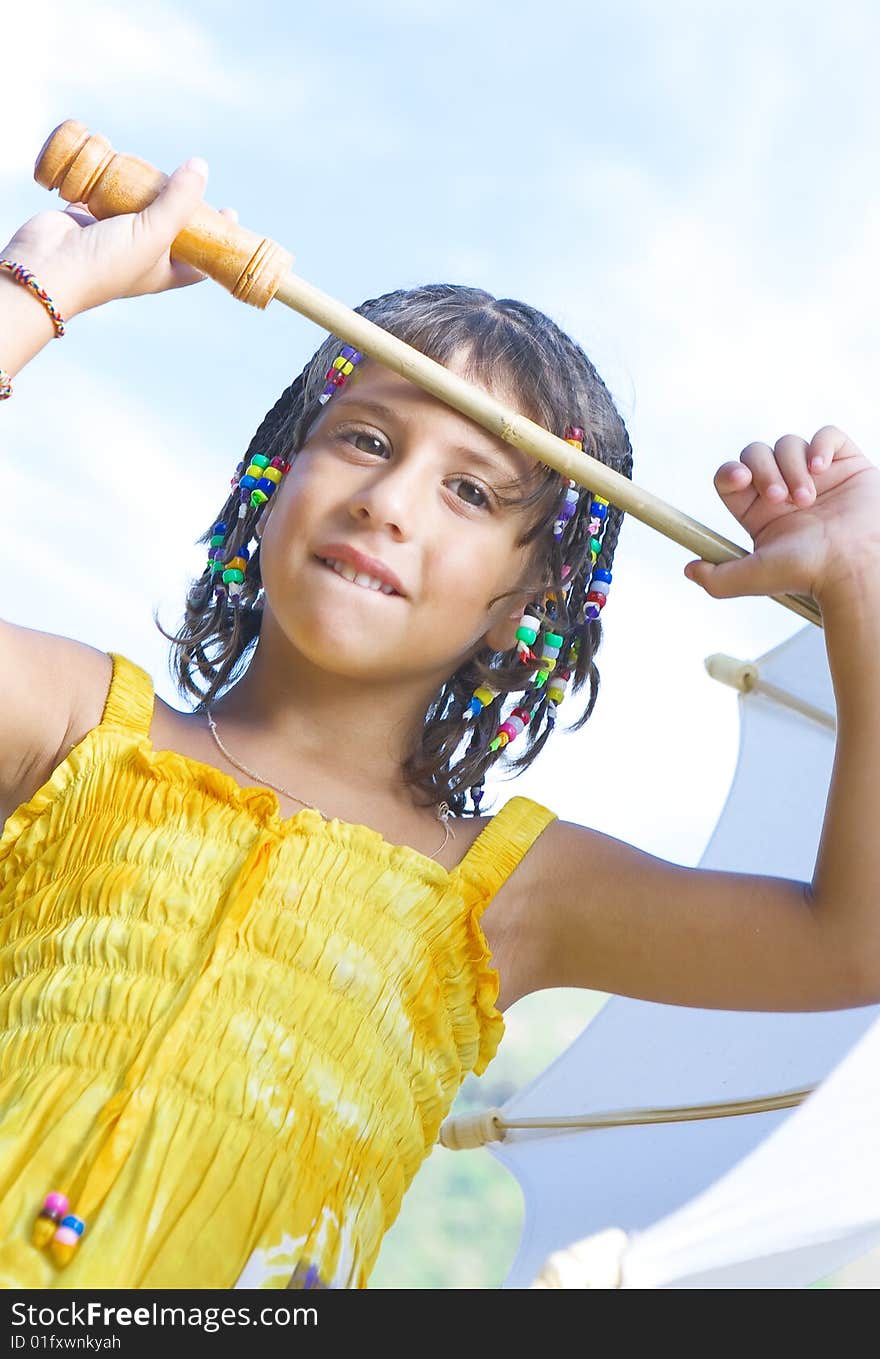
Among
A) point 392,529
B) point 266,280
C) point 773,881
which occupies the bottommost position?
point 773,881

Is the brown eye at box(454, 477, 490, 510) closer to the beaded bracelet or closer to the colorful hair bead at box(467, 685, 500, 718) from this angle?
the colorful hair bead at box(467, 685, 500, 718)

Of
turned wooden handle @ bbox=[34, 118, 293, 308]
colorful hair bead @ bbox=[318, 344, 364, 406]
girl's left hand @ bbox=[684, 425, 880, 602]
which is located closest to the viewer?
turned wooden handle @ bbox=[34, 118, 293, 308]

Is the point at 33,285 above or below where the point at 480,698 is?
above

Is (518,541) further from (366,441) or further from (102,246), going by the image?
(102,246)

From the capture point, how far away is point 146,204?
1003mm

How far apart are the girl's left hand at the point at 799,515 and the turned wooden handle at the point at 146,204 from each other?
1.26 feet

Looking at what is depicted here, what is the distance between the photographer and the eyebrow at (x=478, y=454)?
1.13m

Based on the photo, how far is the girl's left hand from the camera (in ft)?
3.55

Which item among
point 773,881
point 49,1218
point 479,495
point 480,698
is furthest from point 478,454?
point 49,1218

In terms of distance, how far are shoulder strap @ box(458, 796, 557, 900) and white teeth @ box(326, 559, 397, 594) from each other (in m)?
0.22

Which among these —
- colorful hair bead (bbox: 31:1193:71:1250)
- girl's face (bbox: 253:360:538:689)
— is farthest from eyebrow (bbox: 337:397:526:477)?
colorful hair bead (bbox: 31:1193:71:1250)

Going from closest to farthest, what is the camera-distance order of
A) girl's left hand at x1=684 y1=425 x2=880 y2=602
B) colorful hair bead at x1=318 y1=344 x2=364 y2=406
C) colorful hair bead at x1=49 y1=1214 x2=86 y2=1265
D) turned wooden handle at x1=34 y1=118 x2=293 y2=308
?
colorful hair bead at x1=49 y1=1214 x2=86 y2=1265 < turned wooden handle at x1=34 y1=118 x2=293 y2=308 < girl's left hand at x1=684 y1=425 x2=880 y2=602 < colorful hair bead at x1=318 y1=344 x2=364 y2=406

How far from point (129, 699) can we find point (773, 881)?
507 mm

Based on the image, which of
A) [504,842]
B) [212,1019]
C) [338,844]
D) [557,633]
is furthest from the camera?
[557,633]
